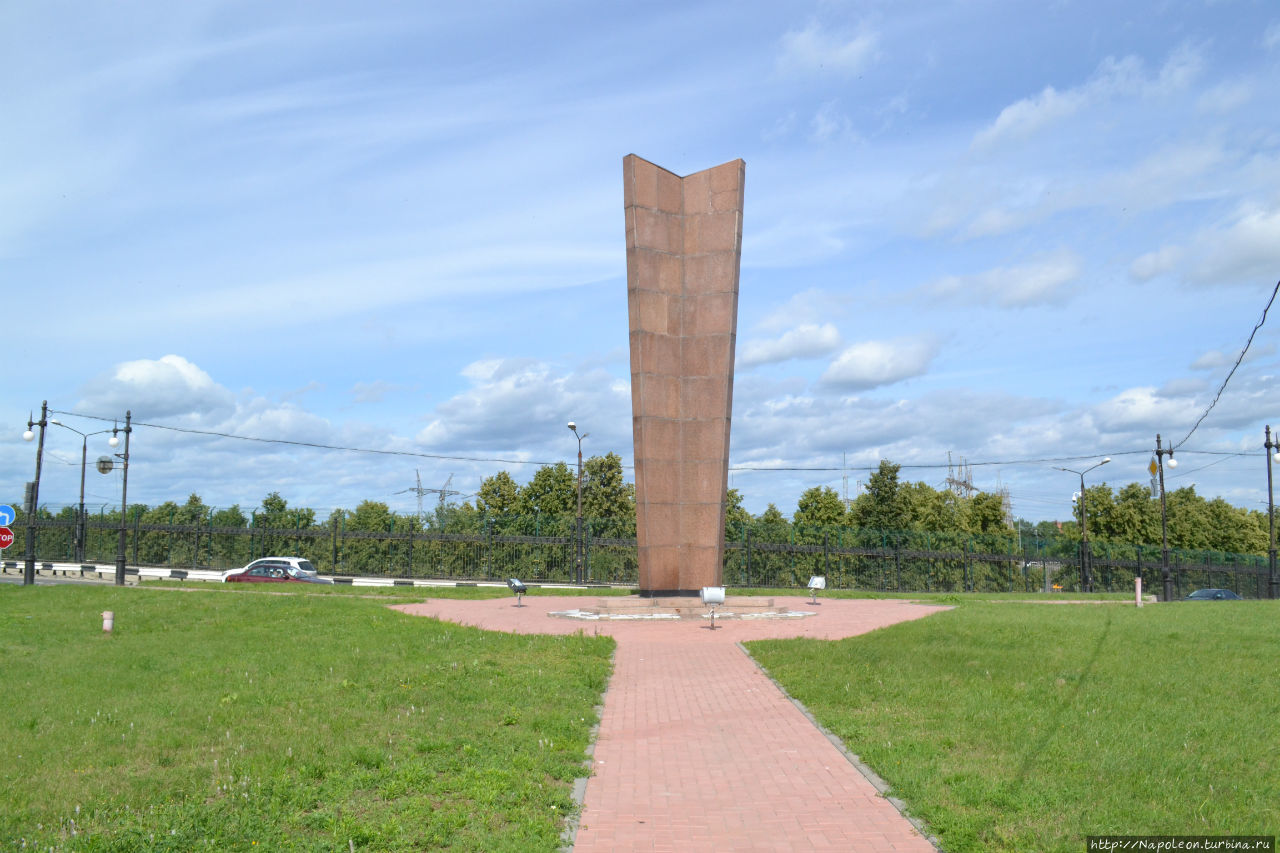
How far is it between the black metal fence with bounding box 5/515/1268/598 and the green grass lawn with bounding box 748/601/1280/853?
22126mm

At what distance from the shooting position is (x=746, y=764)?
789 centimetres

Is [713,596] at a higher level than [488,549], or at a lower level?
lower

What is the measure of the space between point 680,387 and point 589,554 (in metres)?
16.8

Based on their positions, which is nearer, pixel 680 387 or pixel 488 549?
pixel 680 387

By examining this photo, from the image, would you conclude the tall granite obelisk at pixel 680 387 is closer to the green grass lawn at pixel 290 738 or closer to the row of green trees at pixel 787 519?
the green grass lawn at pixel 290 738

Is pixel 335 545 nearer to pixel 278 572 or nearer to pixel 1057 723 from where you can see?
pixel 278 572

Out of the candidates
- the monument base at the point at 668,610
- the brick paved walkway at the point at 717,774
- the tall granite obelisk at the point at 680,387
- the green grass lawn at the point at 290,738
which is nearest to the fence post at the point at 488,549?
the monument base at the point at 668,610

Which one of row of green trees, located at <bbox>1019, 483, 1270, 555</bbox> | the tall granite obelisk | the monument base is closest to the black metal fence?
row of green trees, located at <bbox>1019, 483, 1270, 555</bbox>

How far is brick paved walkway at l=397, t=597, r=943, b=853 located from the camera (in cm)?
601

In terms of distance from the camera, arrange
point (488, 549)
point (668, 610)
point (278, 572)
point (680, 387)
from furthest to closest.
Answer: point (488, 549), point (278, 572), point (680, 387), point (668, 610)

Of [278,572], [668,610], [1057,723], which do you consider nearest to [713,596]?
[668,610]

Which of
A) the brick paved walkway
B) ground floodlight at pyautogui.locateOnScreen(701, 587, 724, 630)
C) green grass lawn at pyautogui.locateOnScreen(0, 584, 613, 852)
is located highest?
ground floodlight at pyautogui.locateOnScreen(701, 587, 724, 630)

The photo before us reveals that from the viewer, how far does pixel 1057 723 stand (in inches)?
344

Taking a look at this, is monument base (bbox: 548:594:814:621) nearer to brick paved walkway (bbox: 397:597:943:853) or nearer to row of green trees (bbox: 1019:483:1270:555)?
brick paved walkway (bbox: 397:597:943:853)
